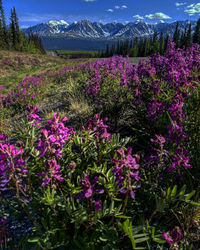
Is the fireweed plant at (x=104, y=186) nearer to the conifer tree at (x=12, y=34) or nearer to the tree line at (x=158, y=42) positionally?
the tree line at (x=158, y=42)

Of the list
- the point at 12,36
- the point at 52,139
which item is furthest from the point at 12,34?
the point at 52,139

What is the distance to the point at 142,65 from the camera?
4707mm

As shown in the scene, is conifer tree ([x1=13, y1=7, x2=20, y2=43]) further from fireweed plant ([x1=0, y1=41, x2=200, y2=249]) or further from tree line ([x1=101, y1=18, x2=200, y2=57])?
fireweed plant ([x1=0, y1=41, x2=200, y2=249])

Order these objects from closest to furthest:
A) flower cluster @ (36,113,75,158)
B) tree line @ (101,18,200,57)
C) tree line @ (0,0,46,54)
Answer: flower cluster @ (36,113,75,158) < tree line @ (101,18,200,57) < tree line @ (0,0,46,54)

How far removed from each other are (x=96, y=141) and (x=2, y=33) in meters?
75.5

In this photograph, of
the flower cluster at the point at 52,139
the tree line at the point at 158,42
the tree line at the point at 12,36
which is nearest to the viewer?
the flower cluster at the point at 52,139

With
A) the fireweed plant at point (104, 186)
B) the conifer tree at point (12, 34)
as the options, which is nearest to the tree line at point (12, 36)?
the conifer tree at point (12, 34)

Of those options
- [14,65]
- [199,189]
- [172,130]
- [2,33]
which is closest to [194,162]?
[199,189]

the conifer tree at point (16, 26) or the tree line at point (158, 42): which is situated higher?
the conifer tree at point (16, 26)

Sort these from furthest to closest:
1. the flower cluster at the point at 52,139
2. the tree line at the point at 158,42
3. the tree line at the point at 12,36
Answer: the tree line at the point at 12,36
the tree line at the point at 158,42
the flower cluster at the point at 52,139

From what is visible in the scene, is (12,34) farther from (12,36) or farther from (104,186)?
(104,186)

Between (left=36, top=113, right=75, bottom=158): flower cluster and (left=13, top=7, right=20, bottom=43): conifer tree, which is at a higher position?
(left=13, top=7, right=20, bottom=43): conifer tree

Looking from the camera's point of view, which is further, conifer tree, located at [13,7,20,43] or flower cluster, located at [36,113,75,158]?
conifer tree, located at [13,7,20,43]

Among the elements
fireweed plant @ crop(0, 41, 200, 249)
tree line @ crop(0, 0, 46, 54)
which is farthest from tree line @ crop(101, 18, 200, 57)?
fireweed plant @ crop(0, 41, 200, 249)
